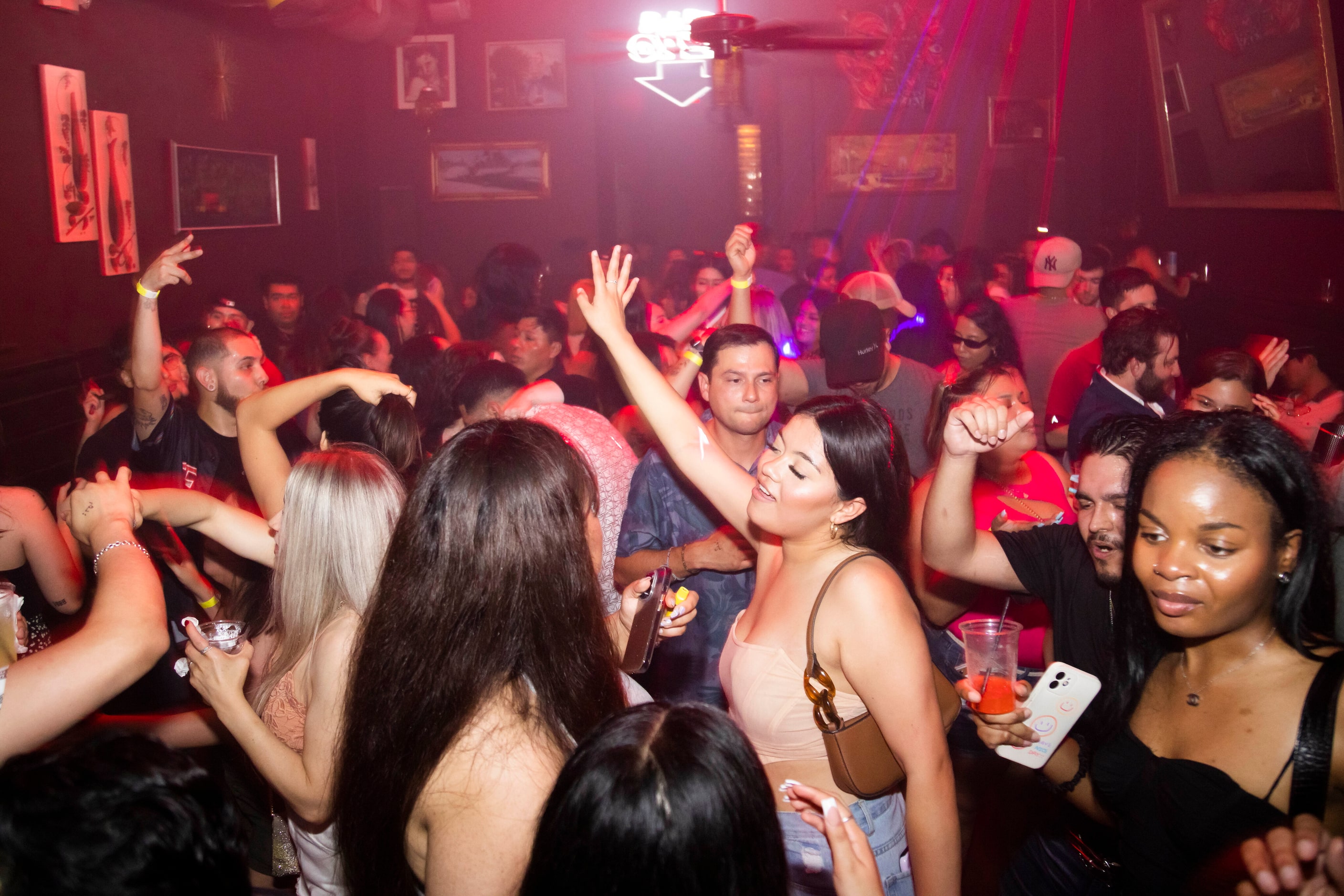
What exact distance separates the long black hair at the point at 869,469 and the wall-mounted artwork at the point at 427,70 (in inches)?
341

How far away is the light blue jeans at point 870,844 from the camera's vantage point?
5.49ft

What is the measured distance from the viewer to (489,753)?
1289 millimetres

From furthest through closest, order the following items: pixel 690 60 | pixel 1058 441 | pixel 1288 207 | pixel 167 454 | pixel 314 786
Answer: pixel 690 60, pixel 1288 207, pixel 1058 441, pixel 167 454, pixel 314 786

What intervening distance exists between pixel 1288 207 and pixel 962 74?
4.58 meters

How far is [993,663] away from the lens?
1604mm

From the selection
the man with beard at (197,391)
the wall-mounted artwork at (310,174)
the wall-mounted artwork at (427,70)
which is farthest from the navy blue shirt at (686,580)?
the wall-mounted artwork at (427,70)

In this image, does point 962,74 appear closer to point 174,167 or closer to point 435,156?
point 435,156

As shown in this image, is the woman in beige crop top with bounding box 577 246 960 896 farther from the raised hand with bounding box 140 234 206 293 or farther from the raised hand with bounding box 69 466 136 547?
the raised hand with bounding box 140 234 206 293

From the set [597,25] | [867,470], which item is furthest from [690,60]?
[867,470]

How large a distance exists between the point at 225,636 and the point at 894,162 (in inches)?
361

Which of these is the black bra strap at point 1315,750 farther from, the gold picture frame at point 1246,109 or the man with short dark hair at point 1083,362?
the gold picture frame at point 1246,109

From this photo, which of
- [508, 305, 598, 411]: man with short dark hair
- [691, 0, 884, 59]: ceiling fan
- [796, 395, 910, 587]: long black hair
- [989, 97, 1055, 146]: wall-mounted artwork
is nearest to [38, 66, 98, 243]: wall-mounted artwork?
[508, 305, 598, 411]: man with short dark hair

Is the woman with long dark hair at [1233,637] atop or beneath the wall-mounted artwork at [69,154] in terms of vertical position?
beneath

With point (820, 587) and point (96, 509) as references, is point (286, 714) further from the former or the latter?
point (820, 587)
